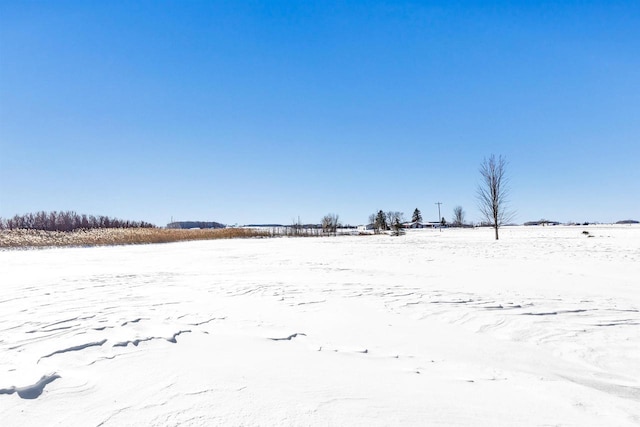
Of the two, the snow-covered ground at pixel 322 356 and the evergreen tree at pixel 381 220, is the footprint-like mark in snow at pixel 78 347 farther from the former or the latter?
the evergreen tree at pixel 381 220

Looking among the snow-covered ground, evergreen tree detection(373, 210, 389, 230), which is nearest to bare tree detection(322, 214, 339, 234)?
evergreen tree detection(373, 210, 389, 230)

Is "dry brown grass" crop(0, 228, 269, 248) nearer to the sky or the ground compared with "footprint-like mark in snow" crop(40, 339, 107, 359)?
nearer to the sky

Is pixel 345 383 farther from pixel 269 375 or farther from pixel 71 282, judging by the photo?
pixel 71 282

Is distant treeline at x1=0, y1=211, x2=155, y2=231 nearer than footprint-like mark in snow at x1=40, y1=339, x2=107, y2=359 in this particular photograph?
No

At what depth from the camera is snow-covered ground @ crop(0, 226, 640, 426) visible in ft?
6.26

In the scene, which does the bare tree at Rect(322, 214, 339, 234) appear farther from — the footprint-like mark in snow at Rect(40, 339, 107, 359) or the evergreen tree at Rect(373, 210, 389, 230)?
A: the footprint-like mark in snow at Rect(40, 339, 107, 359)

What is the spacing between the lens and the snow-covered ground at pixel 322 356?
1908 mm

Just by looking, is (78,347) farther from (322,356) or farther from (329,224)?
(329,224)

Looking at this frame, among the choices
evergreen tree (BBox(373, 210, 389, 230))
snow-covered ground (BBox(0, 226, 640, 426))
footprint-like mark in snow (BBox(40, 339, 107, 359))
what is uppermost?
evergreen tree (BBox(373, 210, 389, 230))

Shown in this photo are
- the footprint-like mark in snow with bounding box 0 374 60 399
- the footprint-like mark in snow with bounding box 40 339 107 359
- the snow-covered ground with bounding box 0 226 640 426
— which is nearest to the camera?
the snow-covered ground with bounding box 0 226 640 426

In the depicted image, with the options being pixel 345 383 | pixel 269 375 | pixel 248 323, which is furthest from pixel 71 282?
pixel 345 383

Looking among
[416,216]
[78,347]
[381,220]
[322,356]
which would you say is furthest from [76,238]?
[416,216]

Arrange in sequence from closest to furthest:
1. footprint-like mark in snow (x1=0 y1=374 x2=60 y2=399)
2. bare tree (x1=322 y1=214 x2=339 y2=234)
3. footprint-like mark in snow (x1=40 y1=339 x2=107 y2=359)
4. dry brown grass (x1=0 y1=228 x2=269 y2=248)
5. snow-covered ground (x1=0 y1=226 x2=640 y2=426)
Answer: snow-covered ground (x1=0 y1=226 x2=640 y2=426) → footprint-like mark in snow (x1=0 y1=374 x2=60 y2=399) → footprint-like mark in snow (x1=40 y1=339 x2=107 y2=359) → dry brown grass (x1=0 y1=228 x2=269 y2=248) → bare tree (x1=322 y1=214 x2=339 y2=234)

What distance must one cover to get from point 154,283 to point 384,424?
6274 millimetres
